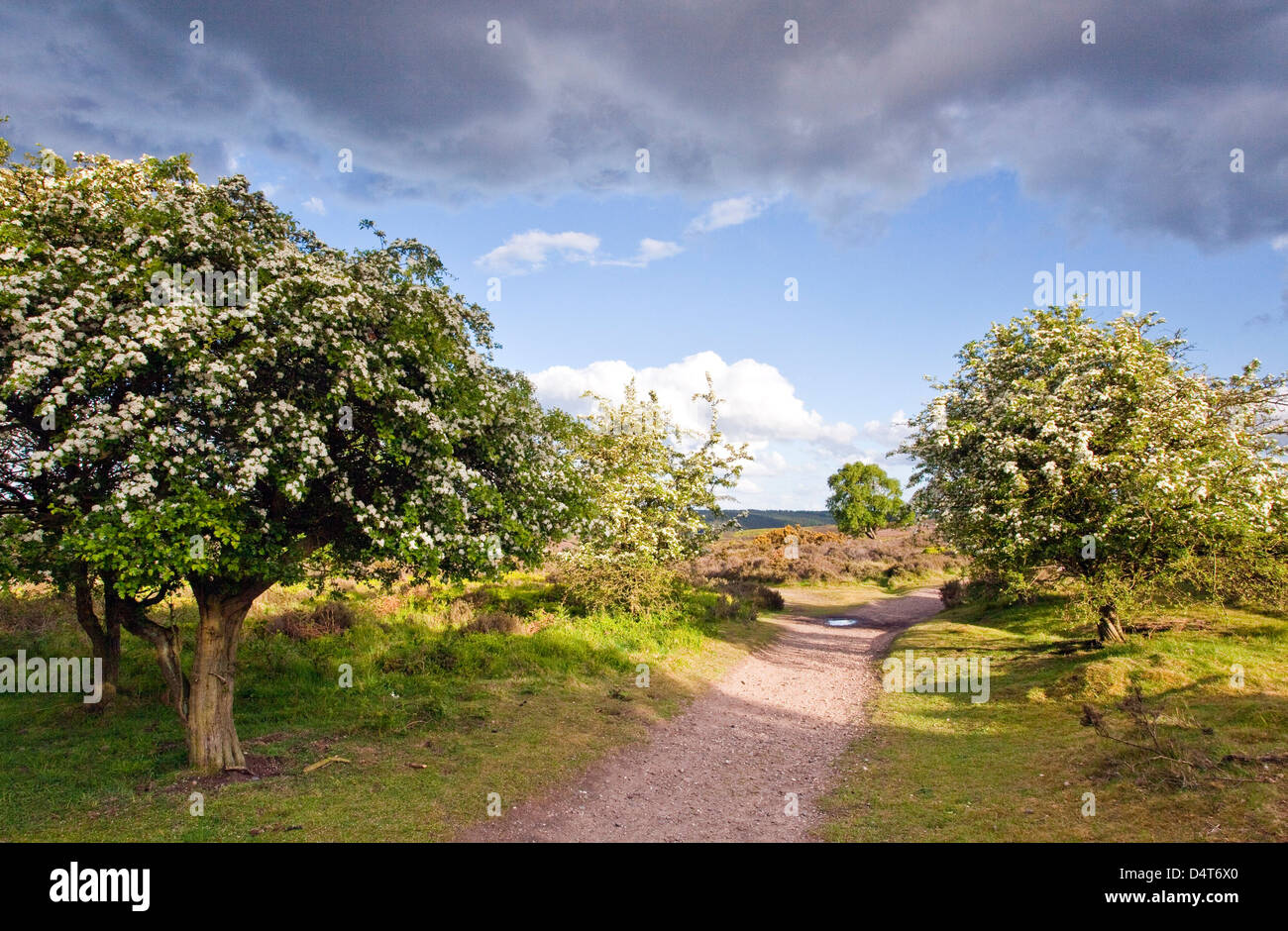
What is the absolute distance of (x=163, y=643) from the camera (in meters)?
12.4

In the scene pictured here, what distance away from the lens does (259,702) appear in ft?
54.9

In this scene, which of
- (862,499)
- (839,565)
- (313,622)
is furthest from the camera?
(862,499)

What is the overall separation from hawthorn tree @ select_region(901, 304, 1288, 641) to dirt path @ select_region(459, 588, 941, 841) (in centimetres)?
697

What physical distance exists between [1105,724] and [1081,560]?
6477mm

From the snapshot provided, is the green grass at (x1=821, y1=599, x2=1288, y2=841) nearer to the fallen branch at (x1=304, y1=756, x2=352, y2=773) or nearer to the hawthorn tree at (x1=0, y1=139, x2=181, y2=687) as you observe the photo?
the fallen branch at (x1=304, y1=756, x2=352, y2=773)

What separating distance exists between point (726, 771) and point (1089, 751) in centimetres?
690

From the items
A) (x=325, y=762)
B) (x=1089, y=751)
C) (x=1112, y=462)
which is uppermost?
(x=1112, y=462)

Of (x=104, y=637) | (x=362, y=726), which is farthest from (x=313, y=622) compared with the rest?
(x=362, y=726)

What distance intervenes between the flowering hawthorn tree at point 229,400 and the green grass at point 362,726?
5.80ft

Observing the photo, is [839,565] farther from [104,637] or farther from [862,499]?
[104,637]

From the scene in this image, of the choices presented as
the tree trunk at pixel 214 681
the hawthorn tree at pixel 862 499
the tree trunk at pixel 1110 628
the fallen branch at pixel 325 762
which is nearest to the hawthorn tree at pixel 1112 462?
the tree trunk at pixel 1110 628

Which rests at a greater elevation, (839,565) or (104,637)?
(104,637)
